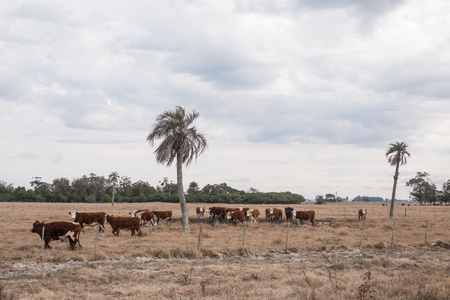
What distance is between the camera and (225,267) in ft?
51.7

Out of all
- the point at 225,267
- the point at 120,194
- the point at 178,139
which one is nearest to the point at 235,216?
the point at 178,139

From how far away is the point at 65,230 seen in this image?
1923 cm

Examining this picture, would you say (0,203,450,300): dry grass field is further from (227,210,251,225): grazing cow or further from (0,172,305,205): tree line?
(0,172,305,205): tree line

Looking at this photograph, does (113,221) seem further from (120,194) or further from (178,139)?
(120,194)

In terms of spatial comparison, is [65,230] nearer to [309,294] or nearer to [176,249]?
[176,249]

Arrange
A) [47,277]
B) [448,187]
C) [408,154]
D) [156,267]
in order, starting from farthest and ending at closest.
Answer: [448,187]
[408,154]
[156,267]
[47,277]

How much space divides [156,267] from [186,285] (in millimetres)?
3978

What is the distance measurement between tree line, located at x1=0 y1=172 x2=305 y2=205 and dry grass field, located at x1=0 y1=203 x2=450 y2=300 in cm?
6674

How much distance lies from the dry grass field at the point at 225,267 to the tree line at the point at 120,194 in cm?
6674

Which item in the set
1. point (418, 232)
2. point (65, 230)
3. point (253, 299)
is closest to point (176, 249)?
point (65, 230)

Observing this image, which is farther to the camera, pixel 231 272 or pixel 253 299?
pixel 231 272

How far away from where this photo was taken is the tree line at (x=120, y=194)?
95438 mm

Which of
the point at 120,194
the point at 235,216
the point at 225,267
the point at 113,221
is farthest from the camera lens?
the point at 120,194

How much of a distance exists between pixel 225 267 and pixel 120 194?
337 ft
